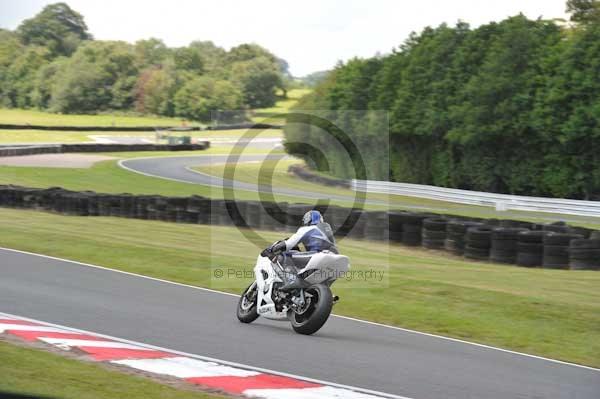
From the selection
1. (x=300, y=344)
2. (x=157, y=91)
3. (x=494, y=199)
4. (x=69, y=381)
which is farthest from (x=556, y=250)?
(x=157, y=91)

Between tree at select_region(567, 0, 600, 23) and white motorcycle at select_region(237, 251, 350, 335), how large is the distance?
41.0 metres

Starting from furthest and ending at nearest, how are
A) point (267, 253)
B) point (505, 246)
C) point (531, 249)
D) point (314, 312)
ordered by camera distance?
1. point (505, 246)
2. point (531, 249)
3. point (267, 253)
4. point (314, 312)

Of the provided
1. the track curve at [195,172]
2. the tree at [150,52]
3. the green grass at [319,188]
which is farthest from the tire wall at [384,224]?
the tree at [150,52]

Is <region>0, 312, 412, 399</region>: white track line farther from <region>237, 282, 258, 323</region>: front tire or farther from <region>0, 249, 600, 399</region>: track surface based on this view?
<region>237, 282, 258, 323</region>: front tire

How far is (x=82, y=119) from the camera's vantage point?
87.9 metres

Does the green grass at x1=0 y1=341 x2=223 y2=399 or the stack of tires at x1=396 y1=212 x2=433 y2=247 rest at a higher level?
the stack of tires at x1=396 y1=212 x2=433 y2=247

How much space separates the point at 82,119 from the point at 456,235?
76.0 metres

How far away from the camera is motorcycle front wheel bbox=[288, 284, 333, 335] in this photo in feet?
30.2

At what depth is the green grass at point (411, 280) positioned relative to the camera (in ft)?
34.9

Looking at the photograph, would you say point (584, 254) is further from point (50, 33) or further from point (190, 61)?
point (50, 33)

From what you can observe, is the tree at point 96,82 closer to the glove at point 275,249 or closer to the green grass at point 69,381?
the glove at point 275,249

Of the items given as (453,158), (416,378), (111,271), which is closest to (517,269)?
(111,271)

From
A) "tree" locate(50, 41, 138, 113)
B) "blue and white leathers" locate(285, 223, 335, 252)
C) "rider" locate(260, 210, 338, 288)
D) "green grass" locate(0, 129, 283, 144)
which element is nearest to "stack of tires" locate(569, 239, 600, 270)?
"rider" locate(260, 210, 338, 288)

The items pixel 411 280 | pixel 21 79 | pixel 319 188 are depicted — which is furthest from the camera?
pixel 21 79
